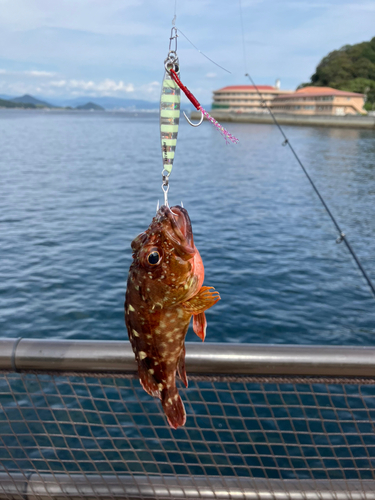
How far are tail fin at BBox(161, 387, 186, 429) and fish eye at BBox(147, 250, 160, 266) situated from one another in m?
0.69

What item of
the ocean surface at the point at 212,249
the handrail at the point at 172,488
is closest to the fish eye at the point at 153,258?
the handrail at the point at 172,488

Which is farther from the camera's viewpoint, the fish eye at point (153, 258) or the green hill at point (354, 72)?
the green hill at point (354, 72)

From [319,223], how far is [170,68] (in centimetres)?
2389

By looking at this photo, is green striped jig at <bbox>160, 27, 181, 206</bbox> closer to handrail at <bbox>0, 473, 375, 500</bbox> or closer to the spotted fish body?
the spotted fish body

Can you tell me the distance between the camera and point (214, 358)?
8.27 feet

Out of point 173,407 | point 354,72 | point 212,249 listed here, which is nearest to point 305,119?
point 354,72

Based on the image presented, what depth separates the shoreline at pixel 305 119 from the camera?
103m

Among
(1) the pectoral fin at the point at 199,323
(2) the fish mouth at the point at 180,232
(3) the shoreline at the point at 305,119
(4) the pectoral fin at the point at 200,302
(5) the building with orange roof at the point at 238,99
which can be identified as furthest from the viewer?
(5) the building with orange roof at the point at 238,99

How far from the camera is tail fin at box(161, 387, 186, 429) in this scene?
2135mm

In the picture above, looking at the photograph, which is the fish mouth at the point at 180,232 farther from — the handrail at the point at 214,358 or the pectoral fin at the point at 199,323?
the handrail at the point at 214,358

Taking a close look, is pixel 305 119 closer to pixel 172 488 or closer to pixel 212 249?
pixel 212 249

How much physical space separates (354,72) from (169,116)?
158m

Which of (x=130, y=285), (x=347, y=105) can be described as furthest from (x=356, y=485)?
(x=347, y=105)

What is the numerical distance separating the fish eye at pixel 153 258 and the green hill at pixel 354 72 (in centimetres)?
13876
